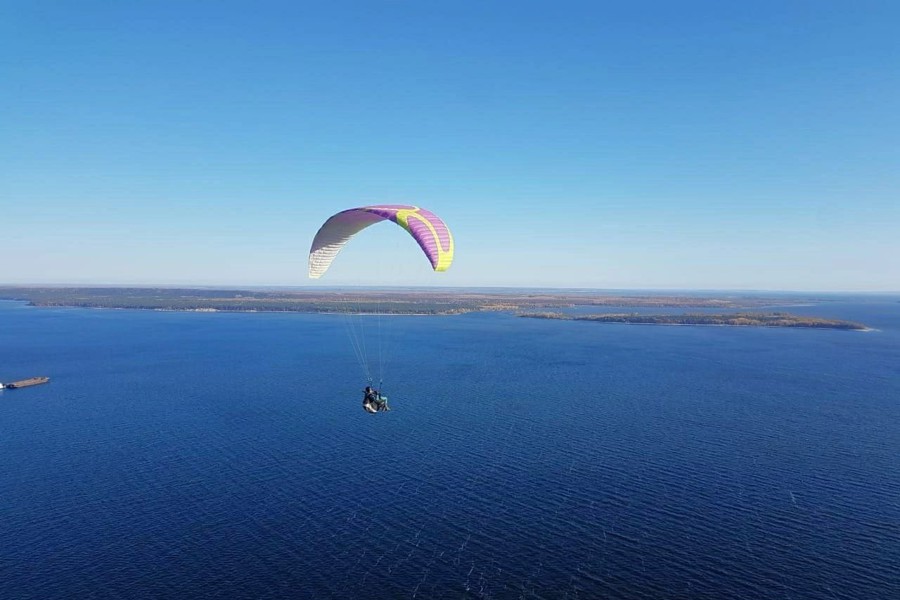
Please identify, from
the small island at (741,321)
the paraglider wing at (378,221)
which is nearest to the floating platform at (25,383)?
the paraglider wing at (378,221)

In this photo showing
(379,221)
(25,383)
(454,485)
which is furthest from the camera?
(25,383)

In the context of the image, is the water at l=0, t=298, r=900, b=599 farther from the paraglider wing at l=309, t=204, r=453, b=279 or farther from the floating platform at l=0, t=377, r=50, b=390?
the paraglider wing at l=309, t=204, r=453, b=279

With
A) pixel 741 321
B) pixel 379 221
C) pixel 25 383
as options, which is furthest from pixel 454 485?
pixel 741 321

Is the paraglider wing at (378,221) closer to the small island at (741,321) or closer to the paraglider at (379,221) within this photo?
the paraglider at (379,221)

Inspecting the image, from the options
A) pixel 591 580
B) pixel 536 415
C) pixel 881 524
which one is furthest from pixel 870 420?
pixel 591 580

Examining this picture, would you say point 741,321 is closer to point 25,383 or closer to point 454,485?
point 454,485

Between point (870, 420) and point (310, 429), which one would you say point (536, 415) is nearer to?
point (310, 429)
